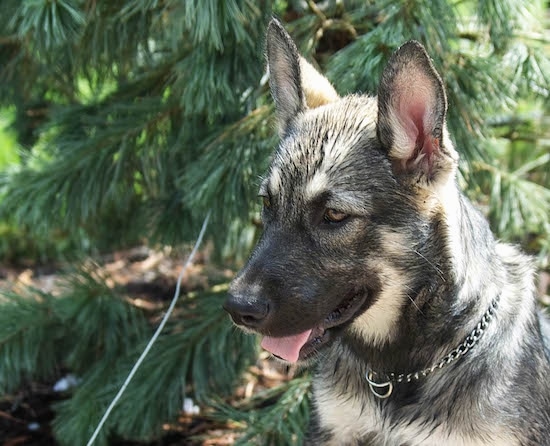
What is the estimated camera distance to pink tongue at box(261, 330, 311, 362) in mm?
2924

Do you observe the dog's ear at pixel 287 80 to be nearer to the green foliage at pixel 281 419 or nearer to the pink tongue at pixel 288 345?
the pink tongue at pixel 288 345

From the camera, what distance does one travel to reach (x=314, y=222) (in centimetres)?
285

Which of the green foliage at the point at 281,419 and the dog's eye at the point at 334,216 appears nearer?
the dog's eye at the point at 334,216

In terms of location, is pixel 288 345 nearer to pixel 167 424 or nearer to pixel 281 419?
pixel 281 419

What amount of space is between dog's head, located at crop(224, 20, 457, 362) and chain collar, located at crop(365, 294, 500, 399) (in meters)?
0.28

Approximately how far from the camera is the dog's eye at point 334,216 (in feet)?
9.22

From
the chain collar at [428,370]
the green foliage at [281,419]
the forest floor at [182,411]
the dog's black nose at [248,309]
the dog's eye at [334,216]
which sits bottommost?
the forest floor at [182,411]

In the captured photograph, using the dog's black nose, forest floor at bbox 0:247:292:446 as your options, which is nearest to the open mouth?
the dog's black nose

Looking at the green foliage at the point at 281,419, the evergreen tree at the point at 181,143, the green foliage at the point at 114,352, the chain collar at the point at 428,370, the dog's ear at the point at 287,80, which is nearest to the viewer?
the chain collar at the point at 428,370

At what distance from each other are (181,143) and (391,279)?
1789 mm

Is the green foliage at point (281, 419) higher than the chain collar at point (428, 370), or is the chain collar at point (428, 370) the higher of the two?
the chain collar at point (428, 370)

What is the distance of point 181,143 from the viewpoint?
4.27 meters

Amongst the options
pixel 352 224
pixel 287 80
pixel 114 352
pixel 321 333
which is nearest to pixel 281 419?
pixel 114 352

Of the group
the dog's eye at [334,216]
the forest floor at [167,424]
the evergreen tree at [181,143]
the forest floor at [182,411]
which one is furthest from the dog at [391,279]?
the forest floor at [167,424]
